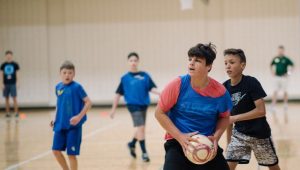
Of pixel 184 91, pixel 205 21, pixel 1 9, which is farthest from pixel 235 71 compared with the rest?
pixel 1 9

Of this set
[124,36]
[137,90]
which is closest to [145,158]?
[137,90]

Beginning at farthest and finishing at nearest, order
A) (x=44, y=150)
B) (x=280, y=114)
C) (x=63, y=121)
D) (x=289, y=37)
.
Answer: (x=289, y=37), (x=280, y=114), (x=44, y=150), (x=63, y=121)

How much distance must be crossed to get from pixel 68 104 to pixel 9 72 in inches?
453

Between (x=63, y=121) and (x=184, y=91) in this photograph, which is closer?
(x=184, y=91)

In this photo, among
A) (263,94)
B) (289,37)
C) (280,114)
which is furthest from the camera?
(289,37)

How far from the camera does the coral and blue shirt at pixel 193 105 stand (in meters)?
4.09

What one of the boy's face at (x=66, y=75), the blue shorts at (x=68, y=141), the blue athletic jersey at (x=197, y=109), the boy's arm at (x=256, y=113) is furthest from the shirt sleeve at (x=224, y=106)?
the boy's face at (x=66, y=75)

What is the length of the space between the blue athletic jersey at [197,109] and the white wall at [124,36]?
17.3m

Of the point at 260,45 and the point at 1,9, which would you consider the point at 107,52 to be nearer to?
the point at 1,9

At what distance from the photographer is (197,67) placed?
13.4ft

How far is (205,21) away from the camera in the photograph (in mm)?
21406

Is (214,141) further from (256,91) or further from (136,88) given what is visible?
(136,88)

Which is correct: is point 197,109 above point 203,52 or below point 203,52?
below

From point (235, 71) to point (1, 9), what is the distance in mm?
18420
